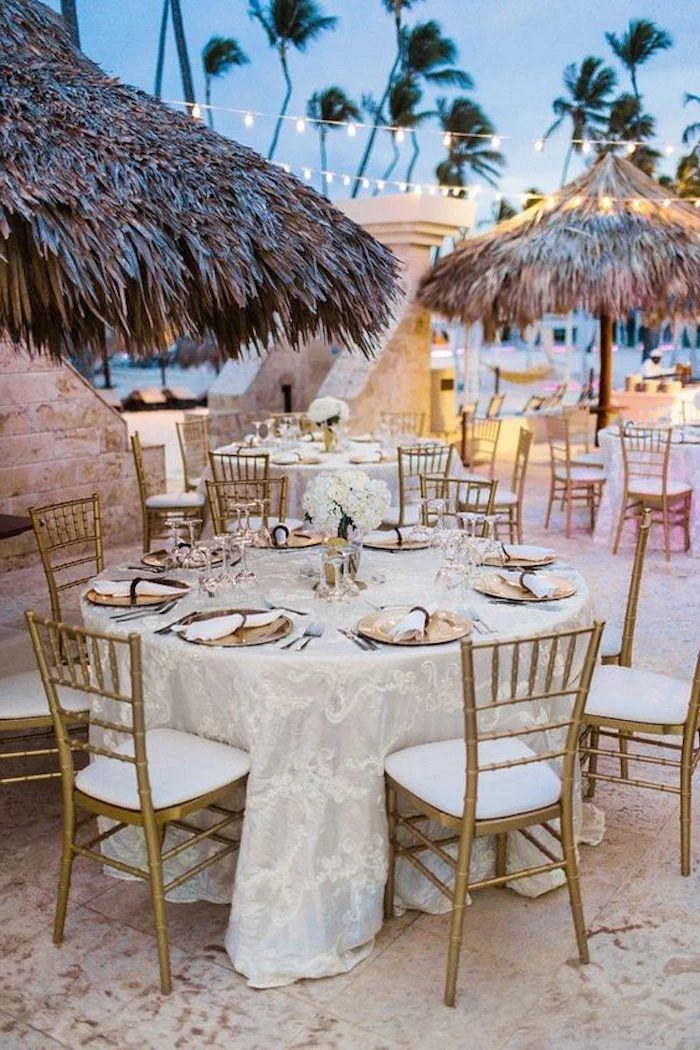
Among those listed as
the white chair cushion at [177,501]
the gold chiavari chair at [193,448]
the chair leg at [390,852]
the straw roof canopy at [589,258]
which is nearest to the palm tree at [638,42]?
the straw roof canopy at [589,258]

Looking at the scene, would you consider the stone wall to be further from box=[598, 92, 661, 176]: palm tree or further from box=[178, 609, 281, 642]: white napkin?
box=[598, 92, 661, 176]: palm tree

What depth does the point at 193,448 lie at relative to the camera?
29.1 feet

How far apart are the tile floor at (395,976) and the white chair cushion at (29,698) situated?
498 mm

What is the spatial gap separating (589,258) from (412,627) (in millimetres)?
7915

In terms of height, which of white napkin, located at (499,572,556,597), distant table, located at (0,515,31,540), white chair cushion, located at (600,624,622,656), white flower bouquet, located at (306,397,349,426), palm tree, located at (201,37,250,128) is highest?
palm tree, located at (201,37,250,128)

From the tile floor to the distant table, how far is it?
7.06 feet

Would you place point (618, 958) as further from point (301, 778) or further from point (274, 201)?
point (274, 201)

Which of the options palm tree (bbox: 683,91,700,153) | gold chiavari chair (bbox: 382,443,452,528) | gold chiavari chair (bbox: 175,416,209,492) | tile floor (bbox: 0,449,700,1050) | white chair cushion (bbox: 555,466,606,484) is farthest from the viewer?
palm tree (bbox: 683,91,700,153)

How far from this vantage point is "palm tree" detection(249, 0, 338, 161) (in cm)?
3001

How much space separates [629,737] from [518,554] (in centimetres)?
84

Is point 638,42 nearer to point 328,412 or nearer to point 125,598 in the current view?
point 328,412

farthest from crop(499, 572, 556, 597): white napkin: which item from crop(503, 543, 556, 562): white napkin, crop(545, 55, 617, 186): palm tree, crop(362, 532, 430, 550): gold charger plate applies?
crop(545, 55, 617, 186): palm tree

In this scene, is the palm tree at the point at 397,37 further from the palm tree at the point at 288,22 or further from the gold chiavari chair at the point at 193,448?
the gold chiavari chair at the point at 193,448

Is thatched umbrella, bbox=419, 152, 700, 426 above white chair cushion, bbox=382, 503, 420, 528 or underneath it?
Result: above
